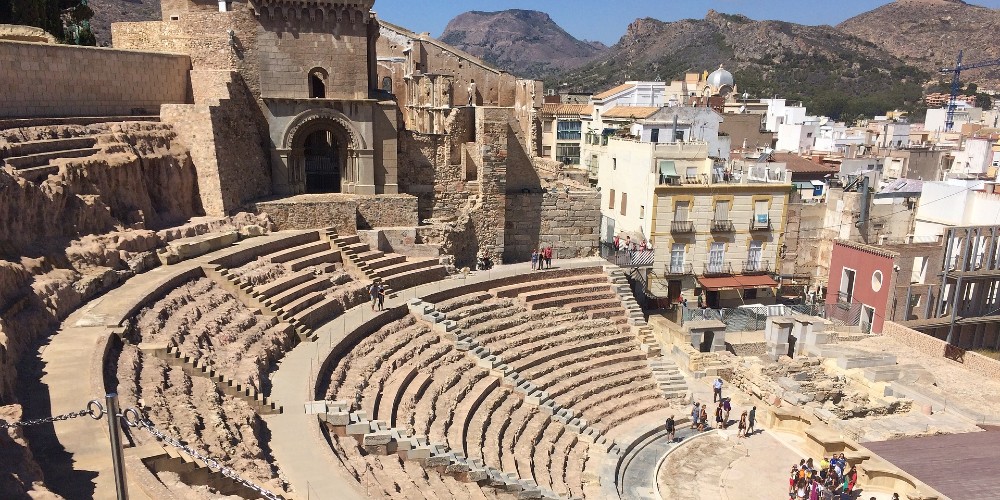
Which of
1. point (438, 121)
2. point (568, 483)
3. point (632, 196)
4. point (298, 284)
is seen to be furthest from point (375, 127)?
point (568, 483)

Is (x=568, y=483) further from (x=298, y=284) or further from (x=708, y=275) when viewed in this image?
(x=708, y=275)

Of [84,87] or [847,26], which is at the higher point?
[847,26]

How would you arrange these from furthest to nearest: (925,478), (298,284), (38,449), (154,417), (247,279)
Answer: (298,284) → (247,279) → (925,478) → (154,417) → (38,449)

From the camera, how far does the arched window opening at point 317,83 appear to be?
941 inches

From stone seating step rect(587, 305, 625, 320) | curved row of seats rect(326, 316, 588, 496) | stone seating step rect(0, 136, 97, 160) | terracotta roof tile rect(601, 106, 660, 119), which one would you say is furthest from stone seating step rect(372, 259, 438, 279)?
terracotta roof tile rect(601, 106, 660, 119)

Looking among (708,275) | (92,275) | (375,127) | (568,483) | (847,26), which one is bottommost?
(568,483)

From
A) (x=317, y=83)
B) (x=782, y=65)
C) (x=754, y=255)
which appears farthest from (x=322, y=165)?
(x=782, y=65)

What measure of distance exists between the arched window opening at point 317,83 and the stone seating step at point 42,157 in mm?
7927

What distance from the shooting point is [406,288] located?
22.1 metres

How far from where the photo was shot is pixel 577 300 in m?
24.3

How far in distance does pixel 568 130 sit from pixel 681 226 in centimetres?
2106

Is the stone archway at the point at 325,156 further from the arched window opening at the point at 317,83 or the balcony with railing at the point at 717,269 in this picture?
the balcony with railing at the point at 717,269

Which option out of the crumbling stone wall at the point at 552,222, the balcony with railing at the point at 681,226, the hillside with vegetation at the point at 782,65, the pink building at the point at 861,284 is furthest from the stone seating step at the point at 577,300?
the hillside with vegetation at the point at 782,65

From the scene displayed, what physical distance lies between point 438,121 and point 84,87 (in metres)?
11.7
